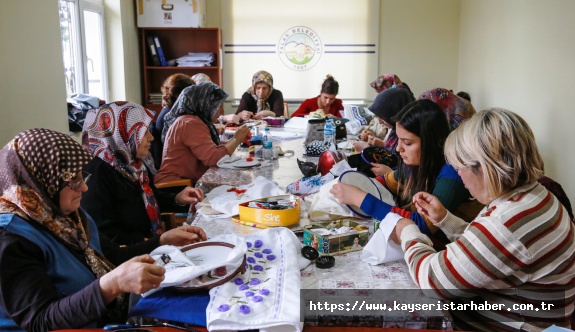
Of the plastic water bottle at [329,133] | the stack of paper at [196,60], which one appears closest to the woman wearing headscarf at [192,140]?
the plastic water bottle at [329,133]

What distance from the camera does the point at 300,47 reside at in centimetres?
658

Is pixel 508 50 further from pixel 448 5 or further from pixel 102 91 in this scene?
pixel 102 91

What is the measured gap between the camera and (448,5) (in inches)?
253

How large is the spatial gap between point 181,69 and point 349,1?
86.2 inches

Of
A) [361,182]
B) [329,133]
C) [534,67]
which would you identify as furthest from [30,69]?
[534,67]

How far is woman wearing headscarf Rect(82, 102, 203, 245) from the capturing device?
213cm

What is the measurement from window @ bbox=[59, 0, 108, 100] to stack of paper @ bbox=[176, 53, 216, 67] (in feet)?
3.25

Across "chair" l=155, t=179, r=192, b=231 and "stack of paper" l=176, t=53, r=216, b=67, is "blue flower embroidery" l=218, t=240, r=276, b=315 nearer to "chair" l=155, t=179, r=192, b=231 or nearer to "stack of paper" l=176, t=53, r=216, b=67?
"chair" l=155, t=179, r=192, b=231

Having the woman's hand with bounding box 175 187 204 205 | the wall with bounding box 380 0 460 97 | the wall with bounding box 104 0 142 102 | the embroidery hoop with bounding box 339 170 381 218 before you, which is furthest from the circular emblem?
the embroidery hoop with bounding box 339 170 381 218

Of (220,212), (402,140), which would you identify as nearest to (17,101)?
(220,212)

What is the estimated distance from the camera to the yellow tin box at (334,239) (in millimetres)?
1590

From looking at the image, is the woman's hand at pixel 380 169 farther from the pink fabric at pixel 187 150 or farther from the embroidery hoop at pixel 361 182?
the pink fabric at pixel 187 150

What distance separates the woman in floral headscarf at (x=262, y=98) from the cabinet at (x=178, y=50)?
64 centimetres

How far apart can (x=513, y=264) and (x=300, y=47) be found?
18.5 feet
